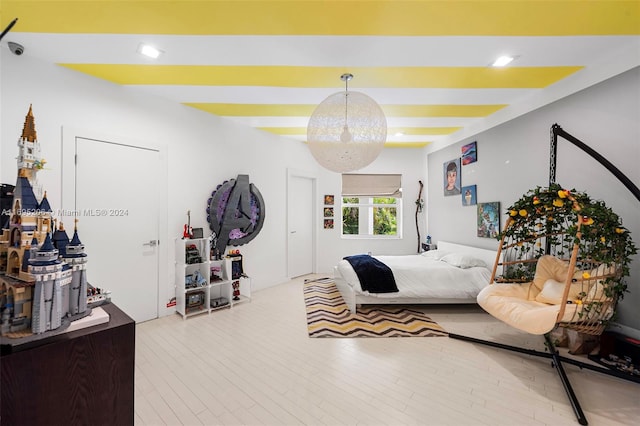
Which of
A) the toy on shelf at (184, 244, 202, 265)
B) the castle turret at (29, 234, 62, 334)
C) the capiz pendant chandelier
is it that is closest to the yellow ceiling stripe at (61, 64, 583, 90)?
the capiz pendant chandelier

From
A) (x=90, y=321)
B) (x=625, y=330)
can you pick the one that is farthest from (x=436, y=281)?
(x=90, y=321)

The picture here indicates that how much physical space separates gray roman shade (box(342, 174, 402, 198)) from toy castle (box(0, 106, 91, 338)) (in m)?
4.91

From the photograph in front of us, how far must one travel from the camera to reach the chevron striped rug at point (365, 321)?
9.78 ft

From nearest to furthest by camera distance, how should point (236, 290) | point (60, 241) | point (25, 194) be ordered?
point (25, 194)
point (60, 241)
point (236, 290)

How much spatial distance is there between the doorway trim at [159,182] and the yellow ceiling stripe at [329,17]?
3.03ft

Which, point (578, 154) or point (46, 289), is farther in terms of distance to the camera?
point (578, 154)

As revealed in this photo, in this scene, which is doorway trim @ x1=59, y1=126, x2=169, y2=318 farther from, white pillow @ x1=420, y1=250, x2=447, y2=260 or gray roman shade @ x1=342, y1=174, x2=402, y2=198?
white pillow @ x1=420, y1=250, x2=447, y2=260

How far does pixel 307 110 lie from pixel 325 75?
1.00 metres

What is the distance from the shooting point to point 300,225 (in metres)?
5.44

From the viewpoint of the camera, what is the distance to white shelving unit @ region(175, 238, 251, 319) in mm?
3373

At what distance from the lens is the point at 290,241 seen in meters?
5.18

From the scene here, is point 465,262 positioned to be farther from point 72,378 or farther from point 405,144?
point 72,378

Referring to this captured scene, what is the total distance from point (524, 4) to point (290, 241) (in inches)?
170

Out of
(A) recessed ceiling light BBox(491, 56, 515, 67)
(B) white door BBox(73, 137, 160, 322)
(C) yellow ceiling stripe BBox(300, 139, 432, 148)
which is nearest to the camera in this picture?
(A) recessed ceiling light BBox(491, 56, 515, 67)
